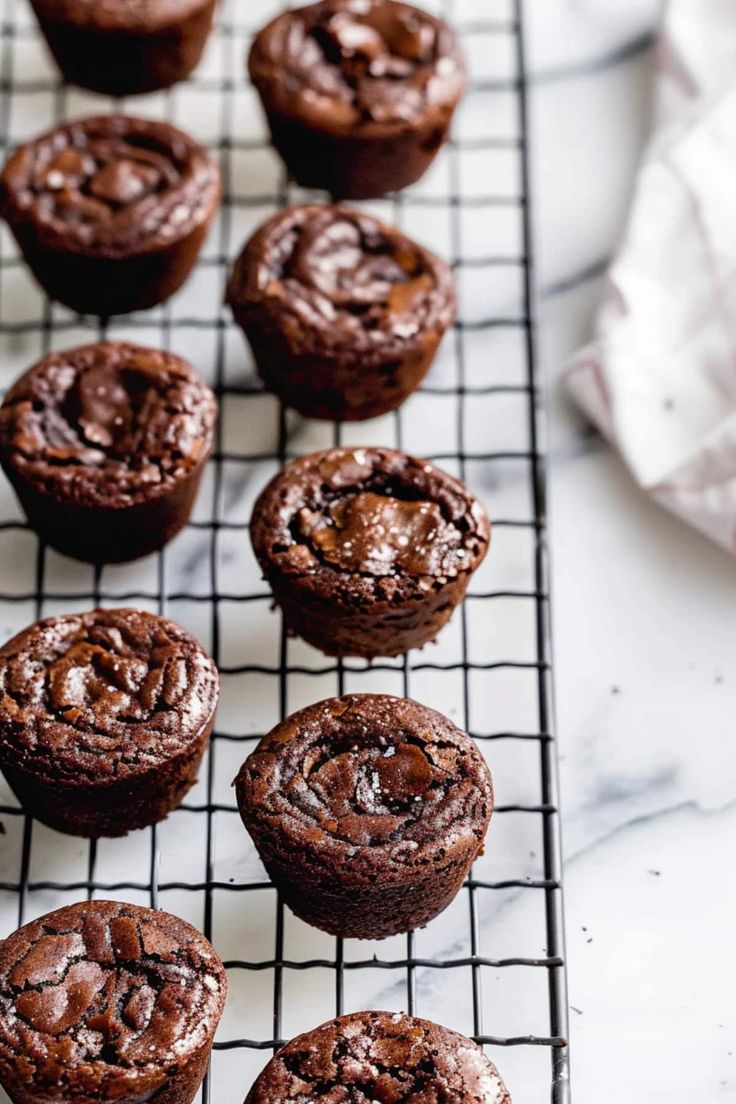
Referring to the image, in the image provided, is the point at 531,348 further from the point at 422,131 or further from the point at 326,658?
the point at 326,658

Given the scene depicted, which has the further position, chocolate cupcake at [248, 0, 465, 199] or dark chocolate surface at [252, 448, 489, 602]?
chocolate cupcake at [248, 0, 465, 199]

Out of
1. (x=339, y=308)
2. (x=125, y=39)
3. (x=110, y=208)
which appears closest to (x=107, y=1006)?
(x=339, y=308)

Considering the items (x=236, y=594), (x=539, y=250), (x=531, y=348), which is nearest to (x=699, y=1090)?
(x=236, y=594)

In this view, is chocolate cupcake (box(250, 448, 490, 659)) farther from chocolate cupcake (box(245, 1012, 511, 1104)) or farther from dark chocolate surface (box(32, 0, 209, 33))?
dark chocolate surface (box(32, 0, 209, 33))

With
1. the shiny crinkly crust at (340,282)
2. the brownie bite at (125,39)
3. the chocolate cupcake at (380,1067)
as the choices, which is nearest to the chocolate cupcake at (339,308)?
the shiny crinkly crust at (340,282)

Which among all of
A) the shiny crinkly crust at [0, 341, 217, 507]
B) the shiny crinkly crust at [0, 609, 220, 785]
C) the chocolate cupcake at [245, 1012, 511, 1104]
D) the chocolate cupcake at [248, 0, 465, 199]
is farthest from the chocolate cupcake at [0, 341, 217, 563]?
the chocolate cupcake at [245, 1012, 511, 1104]

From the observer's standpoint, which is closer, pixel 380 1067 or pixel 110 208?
pixel 380 1067

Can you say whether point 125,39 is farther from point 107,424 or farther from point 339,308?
point 107,424
